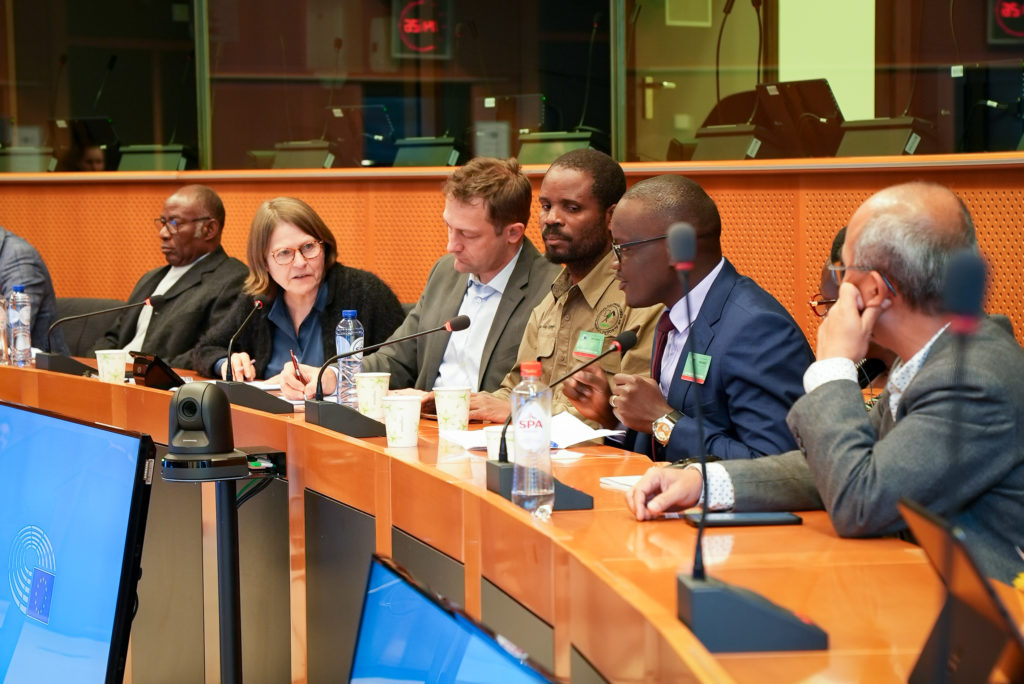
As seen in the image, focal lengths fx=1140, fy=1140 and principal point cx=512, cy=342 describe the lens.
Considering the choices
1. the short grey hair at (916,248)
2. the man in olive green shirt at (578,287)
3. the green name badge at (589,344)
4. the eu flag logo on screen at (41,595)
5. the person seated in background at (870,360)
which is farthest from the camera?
the person seated in background at (870,360)

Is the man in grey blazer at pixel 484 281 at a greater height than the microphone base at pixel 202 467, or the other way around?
the man in grey blazer at pixel 484 281

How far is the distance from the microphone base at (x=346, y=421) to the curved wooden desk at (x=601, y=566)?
4 centimetres

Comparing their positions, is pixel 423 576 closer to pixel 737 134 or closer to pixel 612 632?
pixel 612 632

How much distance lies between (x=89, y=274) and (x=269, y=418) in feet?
14.0

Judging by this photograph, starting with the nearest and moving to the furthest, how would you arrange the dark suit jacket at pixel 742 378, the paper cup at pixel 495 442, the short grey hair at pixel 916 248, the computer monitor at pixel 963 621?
1. the computer monitor at pixel 963 621
2. the short grey hair at pixel 916 248
3. the paper cup at pixel 495 442
4. the dark suit jacket at pixel 742 378

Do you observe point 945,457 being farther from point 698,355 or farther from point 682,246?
point 698,355

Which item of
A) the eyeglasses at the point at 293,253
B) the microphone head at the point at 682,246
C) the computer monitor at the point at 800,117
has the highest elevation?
the computer monitor at the point at 800,117

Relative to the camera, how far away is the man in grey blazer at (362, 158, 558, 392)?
3.26 m

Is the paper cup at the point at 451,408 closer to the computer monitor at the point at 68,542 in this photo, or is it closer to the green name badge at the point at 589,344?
the green name badge at the point at 589,344

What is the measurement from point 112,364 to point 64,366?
0.94 feet

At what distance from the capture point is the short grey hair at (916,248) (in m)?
1.58

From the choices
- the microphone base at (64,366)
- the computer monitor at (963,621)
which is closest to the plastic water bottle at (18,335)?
the microphone base at (64,366)

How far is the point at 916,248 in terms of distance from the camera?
159 centimetres

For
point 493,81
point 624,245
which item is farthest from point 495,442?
point 493,81
